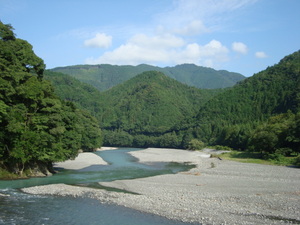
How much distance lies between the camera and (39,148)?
4103 centimetres

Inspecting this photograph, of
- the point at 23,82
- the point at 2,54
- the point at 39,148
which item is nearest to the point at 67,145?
the point at 39,148

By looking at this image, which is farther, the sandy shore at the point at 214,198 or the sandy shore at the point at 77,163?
the sandy shore at the point at 77,163

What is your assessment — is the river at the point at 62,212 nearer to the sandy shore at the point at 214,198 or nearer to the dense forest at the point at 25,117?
the sandy shore at the point at 214,198

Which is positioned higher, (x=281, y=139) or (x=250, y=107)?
(x=250, y=107)

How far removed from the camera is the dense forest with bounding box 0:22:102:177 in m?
38.9

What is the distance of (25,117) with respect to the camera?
4178 cm

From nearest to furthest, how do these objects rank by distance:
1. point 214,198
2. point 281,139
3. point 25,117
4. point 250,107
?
point 214,198 < point 25,117 < point 281,139 < point 250,107

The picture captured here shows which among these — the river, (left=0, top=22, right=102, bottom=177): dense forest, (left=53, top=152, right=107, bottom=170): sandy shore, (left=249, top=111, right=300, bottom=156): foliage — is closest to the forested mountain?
(left=249, top=111, right=300, bottom=156): foliage

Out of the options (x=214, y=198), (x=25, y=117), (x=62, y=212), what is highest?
(x=25, y=117)

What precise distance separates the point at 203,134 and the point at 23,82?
463ft

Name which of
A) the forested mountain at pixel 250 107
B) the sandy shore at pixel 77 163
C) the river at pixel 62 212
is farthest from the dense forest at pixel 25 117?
the forested mountain at pixel 250 107

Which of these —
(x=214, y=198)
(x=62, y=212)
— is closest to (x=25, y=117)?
(x=62, y=212)

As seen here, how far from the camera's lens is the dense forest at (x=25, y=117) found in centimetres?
3888

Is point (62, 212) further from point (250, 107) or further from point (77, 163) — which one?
point (250, 107)
